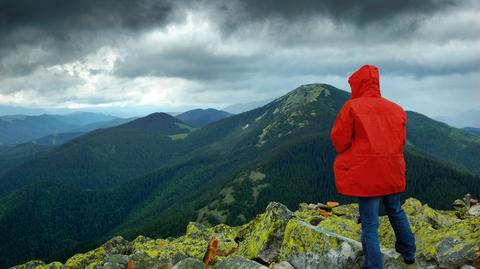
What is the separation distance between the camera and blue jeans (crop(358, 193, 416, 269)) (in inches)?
371

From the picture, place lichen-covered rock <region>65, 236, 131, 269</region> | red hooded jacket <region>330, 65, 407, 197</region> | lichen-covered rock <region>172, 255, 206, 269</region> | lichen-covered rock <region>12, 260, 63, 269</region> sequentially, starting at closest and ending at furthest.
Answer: red hooded jacket <region>330, 65, 407, 197</region>, lichen-covered rock <region>172, 255, 206, 269</region>, lichen-covered rock <region>65, 236, 131, 269</region>, lichen-covered rock <region>12, 260, 63, 269</region>

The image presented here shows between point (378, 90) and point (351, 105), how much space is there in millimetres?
1146

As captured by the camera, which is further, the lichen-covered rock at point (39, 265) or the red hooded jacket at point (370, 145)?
the lichen-covered rock at point (39, 265)

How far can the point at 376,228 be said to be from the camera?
9609 mm

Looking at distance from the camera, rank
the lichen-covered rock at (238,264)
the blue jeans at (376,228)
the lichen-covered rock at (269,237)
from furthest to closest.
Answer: the lichen-covered rock at (269,237)
the lichen-covered rock at (238,264)
the blue jeans at (376,228)

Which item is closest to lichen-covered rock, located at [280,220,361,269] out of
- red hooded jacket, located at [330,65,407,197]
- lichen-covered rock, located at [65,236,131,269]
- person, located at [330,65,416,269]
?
person, located at [330,65,416,269]

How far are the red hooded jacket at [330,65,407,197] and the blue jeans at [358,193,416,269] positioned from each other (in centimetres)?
51

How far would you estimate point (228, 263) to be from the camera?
1046 centimetres

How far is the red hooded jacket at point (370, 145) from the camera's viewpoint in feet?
30.0

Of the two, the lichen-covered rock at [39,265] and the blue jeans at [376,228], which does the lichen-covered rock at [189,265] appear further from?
the lichen-covered rock at [39,265]

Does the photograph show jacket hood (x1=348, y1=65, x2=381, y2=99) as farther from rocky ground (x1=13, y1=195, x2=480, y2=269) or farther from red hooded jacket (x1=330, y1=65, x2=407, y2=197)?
rocky ground (x1=13, y1=195, x2=480, y2=269)

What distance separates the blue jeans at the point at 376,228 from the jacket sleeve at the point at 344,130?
5.43ft

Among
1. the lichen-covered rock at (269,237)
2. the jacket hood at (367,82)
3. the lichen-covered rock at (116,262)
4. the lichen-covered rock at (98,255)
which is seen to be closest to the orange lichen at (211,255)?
the lichen-covered rock at (269,237)

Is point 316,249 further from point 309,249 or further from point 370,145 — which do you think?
point 370,145
